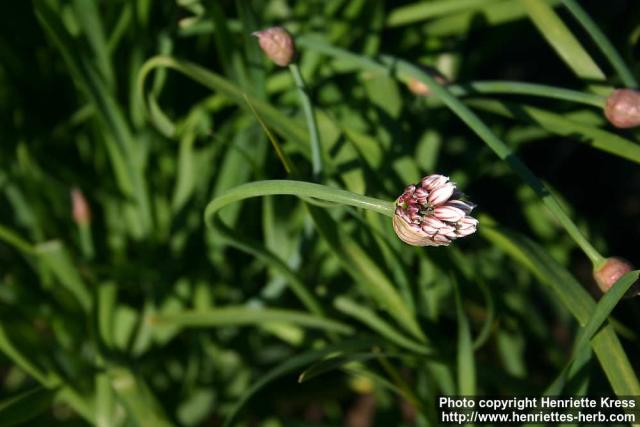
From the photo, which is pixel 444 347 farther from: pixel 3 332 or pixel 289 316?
pixel 3 332

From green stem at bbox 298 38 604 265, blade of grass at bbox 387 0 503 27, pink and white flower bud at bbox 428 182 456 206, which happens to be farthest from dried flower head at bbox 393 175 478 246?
blade of grass at bbox 387 0 503 27

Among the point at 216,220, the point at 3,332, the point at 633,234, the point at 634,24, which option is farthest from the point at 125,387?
the point at 633,234

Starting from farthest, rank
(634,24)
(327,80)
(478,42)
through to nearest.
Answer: (478,42) < (327,80) < (634,24)

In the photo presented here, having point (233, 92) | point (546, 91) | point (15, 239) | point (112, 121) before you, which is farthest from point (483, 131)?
point (15, 239)

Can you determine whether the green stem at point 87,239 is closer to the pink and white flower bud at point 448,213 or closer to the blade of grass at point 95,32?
the blade of grass at point 95,32

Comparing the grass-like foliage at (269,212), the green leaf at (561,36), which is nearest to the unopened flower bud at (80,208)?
the grass-like foliage at (269,212)

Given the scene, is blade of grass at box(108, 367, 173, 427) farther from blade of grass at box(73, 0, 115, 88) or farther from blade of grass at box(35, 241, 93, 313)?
blade of grass at box(73, 0, 115, 88)

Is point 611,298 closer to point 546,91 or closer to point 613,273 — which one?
point 613,273
